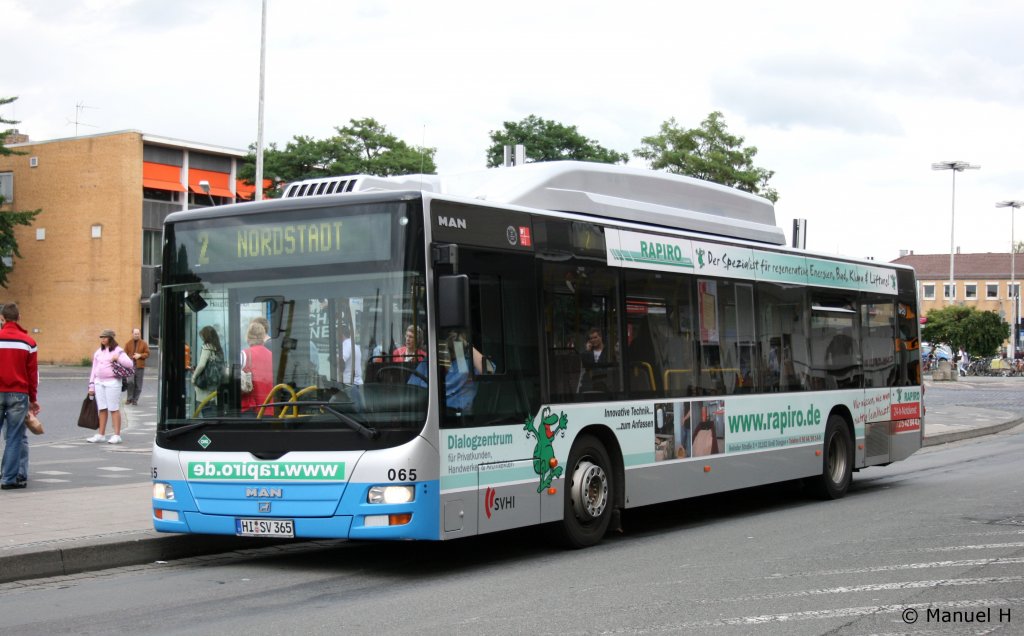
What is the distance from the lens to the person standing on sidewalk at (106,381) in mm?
19391

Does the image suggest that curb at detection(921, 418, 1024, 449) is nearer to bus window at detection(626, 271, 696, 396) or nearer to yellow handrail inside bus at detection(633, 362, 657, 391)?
bus window at detection(626, 271, 696, 396)

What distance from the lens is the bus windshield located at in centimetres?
911

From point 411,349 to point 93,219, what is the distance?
5648 cm

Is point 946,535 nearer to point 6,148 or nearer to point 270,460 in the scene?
point 270,460

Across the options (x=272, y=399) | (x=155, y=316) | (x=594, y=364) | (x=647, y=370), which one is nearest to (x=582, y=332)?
(x=594, y=364)

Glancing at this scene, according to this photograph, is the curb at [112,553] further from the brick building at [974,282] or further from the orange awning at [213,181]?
the brick building at [974,282]

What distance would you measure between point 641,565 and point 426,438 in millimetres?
2027

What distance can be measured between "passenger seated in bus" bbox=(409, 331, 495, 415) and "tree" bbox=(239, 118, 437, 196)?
164 ft

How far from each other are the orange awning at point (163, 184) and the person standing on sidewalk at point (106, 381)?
143 ft

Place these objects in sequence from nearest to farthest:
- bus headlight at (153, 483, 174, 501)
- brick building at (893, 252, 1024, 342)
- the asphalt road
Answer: the asphalt road, bus headlight at (153, 483, 174, 501), brick building at (893, 252, 1024, 342)

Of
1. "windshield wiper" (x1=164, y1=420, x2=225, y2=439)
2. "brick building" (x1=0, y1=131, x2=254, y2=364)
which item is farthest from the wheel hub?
"brick building" (x1=0, y1=131, x2=254, y2=364)

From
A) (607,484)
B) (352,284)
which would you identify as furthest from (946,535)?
(352,284)

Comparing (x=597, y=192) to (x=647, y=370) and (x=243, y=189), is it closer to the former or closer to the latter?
(x=647, y=370)

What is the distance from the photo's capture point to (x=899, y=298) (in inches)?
680
